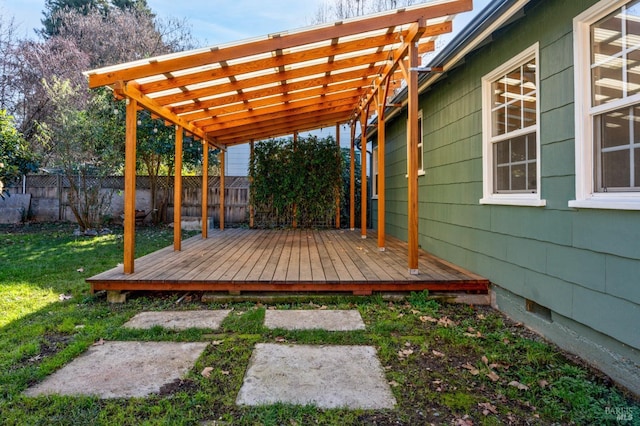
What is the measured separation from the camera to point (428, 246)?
5594mm

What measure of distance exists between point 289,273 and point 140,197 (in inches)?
351

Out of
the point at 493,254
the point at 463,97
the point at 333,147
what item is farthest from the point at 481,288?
the point at 333,147

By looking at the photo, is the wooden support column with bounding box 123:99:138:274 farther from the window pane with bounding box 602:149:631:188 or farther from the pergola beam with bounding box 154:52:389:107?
the window pane with bounding box 602:149:631:188

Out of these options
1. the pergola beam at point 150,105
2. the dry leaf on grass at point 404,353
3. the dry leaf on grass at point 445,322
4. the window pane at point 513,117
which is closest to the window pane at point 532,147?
the window pane at point 513,117

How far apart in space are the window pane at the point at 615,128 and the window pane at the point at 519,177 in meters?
0.97

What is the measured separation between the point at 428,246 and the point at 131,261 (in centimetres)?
412

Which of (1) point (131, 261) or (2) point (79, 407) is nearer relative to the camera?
(2) point (79, 407)

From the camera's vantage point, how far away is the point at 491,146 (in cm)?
375

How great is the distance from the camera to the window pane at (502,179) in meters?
3.60

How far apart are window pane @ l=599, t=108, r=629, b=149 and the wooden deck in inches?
71.5

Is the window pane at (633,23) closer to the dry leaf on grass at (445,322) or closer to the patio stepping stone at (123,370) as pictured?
the dry leaf on grass at (445,322)

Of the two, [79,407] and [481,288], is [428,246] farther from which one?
[79,407]

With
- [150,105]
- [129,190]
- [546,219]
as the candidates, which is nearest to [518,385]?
[546,219]

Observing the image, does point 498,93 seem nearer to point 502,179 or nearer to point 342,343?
point 502,179
